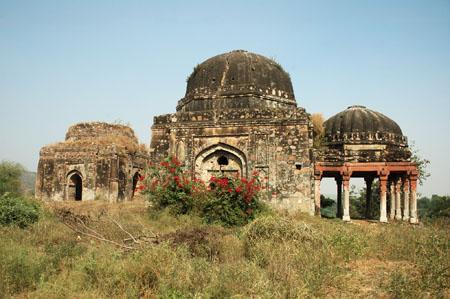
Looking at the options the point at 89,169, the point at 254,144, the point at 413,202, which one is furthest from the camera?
the point at 89,169

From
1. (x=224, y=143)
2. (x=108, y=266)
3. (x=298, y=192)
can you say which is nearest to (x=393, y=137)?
(x=298, y=192)

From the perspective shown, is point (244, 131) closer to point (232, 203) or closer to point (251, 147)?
point (251, 147)

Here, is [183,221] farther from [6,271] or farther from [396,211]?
[396,211]

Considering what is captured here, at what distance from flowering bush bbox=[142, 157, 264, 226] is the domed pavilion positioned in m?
4.48

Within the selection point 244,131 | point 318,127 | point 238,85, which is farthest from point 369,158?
point 238,85

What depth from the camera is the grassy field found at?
Result: 16.3ft

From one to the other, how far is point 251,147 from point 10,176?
20.7 meters

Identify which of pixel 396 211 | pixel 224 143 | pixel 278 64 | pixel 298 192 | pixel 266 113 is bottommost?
pixel 396 211

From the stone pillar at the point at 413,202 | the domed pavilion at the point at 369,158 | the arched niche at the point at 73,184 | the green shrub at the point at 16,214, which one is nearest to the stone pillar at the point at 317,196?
the domed pavilion at the point at 369,158

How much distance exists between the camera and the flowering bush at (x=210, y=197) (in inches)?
432

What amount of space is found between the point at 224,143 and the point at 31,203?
6.68 metres

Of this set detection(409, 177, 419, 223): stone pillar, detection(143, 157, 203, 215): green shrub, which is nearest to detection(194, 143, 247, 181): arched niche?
detection(143, 157, 203, 215): green shrub

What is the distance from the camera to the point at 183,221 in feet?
35.2

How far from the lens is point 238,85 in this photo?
15555mm
